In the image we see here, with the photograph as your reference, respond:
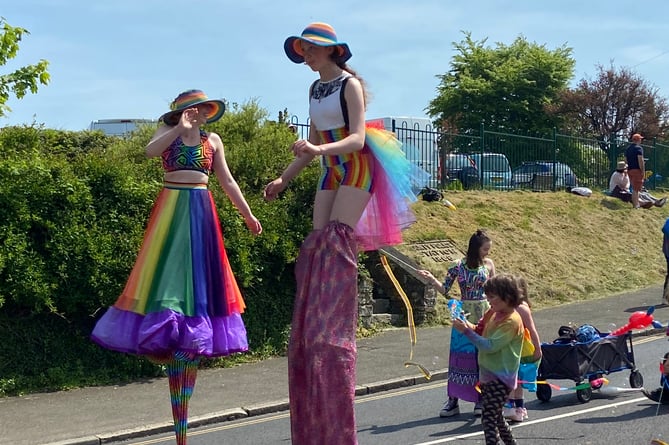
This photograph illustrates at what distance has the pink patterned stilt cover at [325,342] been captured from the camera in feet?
15.4

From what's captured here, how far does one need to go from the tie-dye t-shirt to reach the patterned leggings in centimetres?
5

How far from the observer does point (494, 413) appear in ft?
20.2

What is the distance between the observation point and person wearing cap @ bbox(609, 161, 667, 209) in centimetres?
2455

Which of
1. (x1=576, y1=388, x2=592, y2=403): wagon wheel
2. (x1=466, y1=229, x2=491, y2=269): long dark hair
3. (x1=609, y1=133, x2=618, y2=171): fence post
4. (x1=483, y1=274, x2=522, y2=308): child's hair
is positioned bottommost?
(x1=576, y1=388, x2=592, y2=403): wagon wheel

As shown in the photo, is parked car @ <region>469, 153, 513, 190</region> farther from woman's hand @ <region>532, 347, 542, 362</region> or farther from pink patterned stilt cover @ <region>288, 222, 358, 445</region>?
pink patterned stilt cover @ <region>288, 222, 358, 445</region>

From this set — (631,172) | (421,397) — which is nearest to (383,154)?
(421,397)

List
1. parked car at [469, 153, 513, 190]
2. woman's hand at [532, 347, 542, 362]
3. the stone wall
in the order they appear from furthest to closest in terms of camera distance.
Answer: parked car at [469, 153, 513, 190] → the stone wall → woman's hand at [532, 347, 542, 362]

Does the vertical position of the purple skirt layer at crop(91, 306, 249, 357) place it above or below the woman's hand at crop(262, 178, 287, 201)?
below

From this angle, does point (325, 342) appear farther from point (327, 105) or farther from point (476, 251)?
point (476, 251)

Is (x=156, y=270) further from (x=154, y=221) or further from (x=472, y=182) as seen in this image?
(x=472, y=182)

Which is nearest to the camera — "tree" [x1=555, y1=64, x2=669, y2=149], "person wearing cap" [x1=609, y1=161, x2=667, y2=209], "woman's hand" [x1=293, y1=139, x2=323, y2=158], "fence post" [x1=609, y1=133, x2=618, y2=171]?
"woman's hand" [x1=293, y1=139, x2=323, y2=158]

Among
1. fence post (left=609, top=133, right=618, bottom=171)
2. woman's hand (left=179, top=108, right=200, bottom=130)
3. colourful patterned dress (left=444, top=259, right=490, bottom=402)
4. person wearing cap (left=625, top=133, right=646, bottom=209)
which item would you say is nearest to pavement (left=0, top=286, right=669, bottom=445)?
colourful patterned dress (left=444, top=259, right=490, bottom=402)

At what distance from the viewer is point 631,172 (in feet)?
79.1

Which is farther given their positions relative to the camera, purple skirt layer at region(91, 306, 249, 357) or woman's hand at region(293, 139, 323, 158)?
purple skirt layer at region(91, 306, 249, 357)
